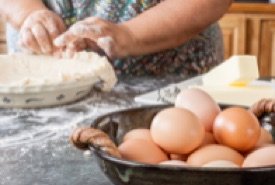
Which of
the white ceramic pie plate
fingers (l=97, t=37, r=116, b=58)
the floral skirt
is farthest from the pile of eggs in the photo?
the floral skirt

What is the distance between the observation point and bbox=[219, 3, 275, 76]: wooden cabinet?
226 centimetres

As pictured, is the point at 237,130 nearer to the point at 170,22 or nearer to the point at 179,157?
the point at 179,157

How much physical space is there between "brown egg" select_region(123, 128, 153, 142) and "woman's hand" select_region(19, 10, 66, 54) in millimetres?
517

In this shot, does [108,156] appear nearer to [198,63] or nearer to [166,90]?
[166,90]

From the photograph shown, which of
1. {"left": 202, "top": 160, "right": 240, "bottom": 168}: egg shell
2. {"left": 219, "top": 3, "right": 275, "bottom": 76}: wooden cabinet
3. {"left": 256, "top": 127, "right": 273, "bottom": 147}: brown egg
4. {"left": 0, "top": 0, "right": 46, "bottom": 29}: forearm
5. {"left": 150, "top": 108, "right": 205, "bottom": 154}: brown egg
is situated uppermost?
{"left": 150, "top": 108, "right": 205, "bottom": 154}: brown egg

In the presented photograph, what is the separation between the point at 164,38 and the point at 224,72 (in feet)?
0.67

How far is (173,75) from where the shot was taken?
47.8 inches

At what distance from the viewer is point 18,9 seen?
3.94 feet

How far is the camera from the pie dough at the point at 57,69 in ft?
3.05

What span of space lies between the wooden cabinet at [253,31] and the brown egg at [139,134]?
69.0 inches

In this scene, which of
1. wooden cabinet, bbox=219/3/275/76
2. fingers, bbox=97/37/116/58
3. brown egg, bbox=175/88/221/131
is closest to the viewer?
brown egg, bbox=175/88/221/131

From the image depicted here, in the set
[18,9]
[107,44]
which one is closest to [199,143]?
[107,44]

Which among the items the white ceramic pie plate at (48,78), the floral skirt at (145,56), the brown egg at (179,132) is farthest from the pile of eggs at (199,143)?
the floral skirt at (145,56)

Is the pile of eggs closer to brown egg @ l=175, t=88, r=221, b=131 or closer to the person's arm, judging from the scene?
brown egg @ l=175, t=88, r=221, b=131
